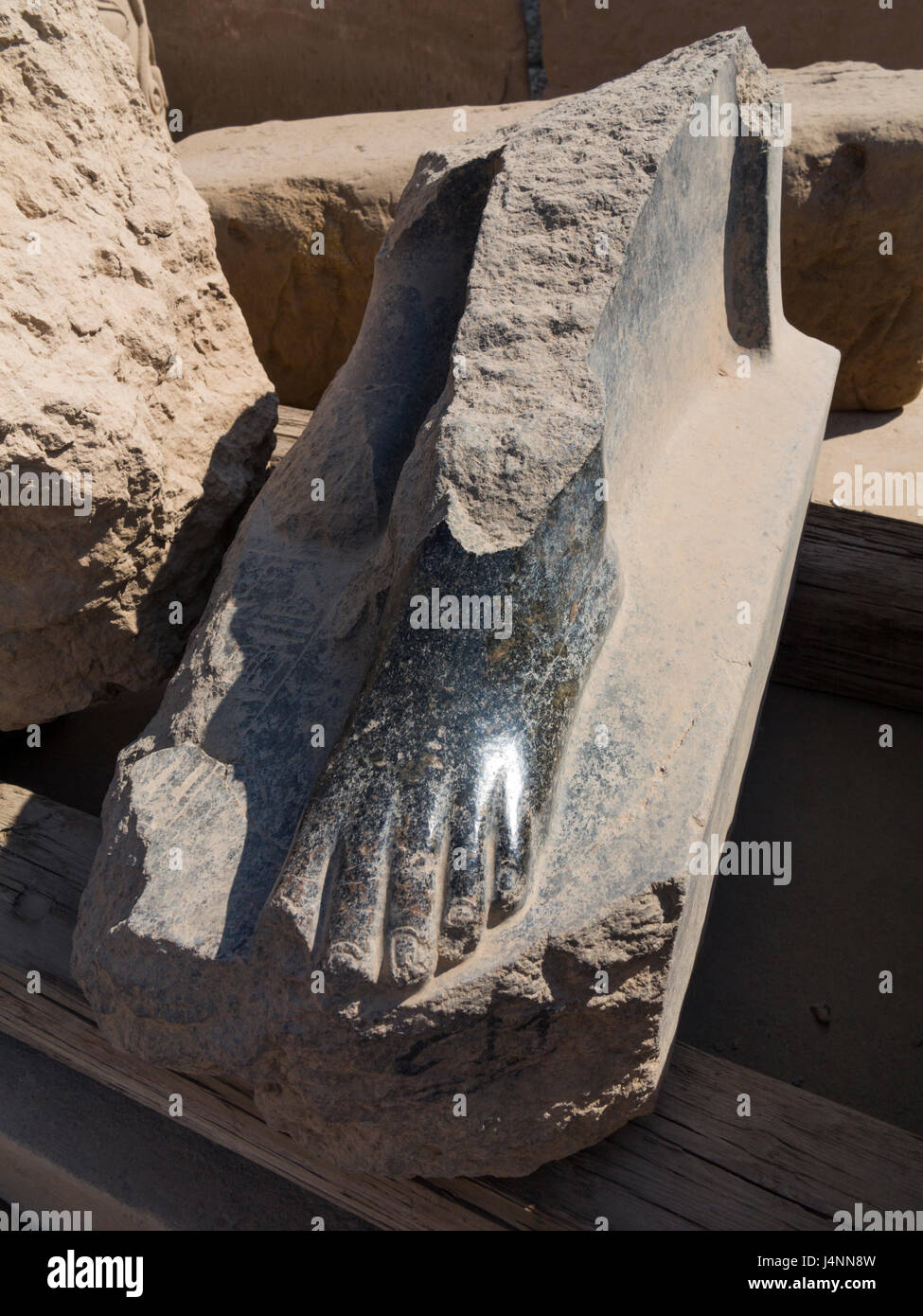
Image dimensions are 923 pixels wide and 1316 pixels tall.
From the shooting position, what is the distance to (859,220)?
10.4 ft

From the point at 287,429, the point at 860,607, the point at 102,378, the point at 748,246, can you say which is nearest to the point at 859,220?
the point at 748,246

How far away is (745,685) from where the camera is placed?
5.41ft

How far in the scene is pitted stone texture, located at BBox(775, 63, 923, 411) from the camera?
3078 millimetres

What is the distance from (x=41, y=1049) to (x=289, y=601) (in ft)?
2.84

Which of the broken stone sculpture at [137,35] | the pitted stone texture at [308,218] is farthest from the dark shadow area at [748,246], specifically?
the broken stone sculpture at [137,35]

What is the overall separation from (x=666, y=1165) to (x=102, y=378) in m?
1.48

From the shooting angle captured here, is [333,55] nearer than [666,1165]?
No

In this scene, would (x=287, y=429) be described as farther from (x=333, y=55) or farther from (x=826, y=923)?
(x=333, y=55)

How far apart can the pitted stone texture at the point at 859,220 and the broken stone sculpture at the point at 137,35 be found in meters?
1.86

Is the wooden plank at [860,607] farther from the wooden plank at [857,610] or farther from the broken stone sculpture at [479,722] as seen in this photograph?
the broken stone sculpture at [479,722]

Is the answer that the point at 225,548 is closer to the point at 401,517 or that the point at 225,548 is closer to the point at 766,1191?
the point at 401,517

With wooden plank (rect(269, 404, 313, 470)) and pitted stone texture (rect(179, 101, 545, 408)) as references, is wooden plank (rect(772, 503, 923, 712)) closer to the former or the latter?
wooden plank (rect(269, 404, 313, 470))

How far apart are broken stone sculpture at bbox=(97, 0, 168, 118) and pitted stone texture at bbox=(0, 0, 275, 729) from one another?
1.31 metres

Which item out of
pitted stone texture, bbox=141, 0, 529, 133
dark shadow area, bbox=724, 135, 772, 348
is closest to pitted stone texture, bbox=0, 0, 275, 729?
dark shadow area, bbox=724, 135, 772, 348
